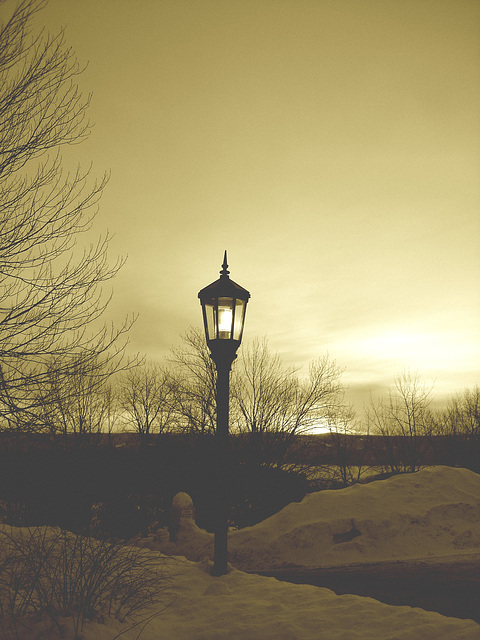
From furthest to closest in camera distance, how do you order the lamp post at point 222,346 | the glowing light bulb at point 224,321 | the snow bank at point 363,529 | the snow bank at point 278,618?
1. the snow bank at point 363,529
2. the glowing light bulb at point 224,321
3. the lamp post at point 222,346
4. the snow bank at point 278,618

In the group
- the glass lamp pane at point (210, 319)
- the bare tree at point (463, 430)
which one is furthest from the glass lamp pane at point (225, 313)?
the bare tree at point (463, 430)

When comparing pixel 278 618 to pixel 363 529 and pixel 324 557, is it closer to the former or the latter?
pixel 324 557

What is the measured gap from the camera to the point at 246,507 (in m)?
15.9

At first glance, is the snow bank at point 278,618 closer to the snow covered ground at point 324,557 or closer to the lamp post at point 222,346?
the snow covered ground at point 324,557

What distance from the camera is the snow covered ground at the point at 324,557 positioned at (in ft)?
15.7

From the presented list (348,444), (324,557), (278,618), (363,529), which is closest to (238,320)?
(278,618)

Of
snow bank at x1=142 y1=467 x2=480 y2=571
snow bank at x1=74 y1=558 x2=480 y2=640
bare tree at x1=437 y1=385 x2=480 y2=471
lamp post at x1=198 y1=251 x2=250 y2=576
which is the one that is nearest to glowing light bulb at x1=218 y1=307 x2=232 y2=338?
lamp post at x1=198 y1=251 x2=250 y2=576

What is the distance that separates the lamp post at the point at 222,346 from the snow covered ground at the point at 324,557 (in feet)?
2.13

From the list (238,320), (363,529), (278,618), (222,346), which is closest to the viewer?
(278,618)

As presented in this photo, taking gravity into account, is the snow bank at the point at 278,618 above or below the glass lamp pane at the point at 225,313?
below

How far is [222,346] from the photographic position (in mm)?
6703

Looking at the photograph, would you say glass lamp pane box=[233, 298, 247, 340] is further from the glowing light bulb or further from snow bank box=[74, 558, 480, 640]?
snow bank box=[74, 558, 480, 640]

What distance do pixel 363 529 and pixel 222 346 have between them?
19.1 feet

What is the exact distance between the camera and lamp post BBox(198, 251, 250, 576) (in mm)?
6660
